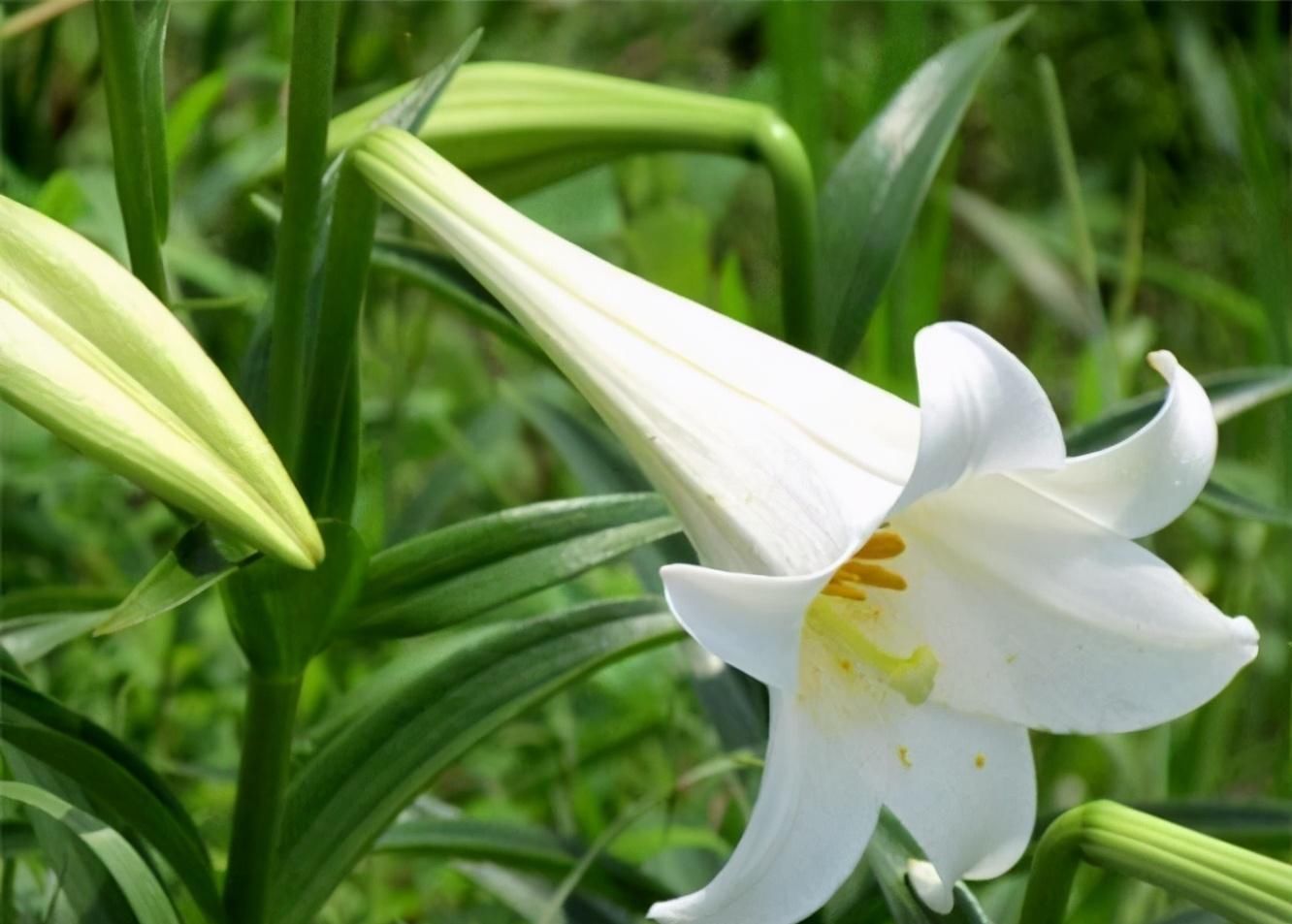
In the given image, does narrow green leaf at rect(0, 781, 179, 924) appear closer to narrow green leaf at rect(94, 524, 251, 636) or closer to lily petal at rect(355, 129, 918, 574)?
narrow green leaf at rect(94, 524, 251, 636)

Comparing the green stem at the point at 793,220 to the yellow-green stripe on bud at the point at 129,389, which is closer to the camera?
the yellow-green stripe on bud at the point at 129,389

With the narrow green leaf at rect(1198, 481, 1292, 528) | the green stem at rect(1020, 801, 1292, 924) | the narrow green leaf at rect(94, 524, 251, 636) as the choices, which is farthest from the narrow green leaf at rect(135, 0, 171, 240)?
the narrow green leaf at rect(1198, 481, 1292, 528)

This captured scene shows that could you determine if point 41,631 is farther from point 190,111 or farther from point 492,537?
point 190,111

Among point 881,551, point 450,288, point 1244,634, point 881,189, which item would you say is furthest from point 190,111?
point 1244,634

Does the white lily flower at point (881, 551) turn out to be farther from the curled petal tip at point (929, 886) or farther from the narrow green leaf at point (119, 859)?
the narrow green leaf at point (119, 859)

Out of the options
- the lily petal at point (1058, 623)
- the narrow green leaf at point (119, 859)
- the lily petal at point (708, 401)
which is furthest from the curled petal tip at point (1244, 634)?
the narrow green leaf at point (119, 859)

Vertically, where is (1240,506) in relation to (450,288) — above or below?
below
